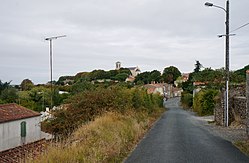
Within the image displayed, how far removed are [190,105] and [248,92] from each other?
2006 inches

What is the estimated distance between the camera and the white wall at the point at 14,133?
100ft

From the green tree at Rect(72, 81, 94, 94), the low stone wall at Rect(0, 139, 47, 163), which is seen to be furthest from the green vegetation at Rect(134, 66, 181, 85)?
the low stone wall at Rect(0, 139, 47, 163)

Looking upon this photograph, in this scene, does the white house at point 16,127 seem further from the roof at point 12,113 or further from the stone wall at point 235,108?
the stone wall at point 235,108

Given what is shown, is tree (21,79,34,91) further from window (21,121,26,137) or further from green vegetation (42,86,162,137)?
green vegetation (42,86,162,137)

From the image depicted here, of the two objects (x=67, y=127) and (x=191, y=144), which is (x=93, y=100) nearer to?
(x=67, y=127)

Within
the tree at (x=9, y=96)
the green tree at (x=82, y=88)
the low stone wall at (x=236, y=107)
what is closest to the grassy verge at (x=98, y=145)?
the green tree at (x=82, y=88)

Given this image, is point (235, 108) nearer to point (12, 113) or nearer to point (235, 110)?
point (235, 110)

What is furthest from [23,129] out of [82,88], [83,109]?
[83,109]

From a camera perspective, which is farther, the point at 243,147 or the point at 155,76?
the point at 155,76

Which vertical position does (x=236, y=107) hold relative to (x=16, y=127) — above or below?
above

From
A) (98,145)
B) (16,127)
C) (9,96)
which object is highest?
(98,145)

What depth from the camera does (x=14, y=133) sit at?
1273 inches

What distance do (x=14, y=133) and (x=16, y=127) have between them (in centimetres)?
79

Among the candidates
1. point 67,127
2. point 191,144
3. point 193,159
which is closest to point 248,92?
point 191,144
